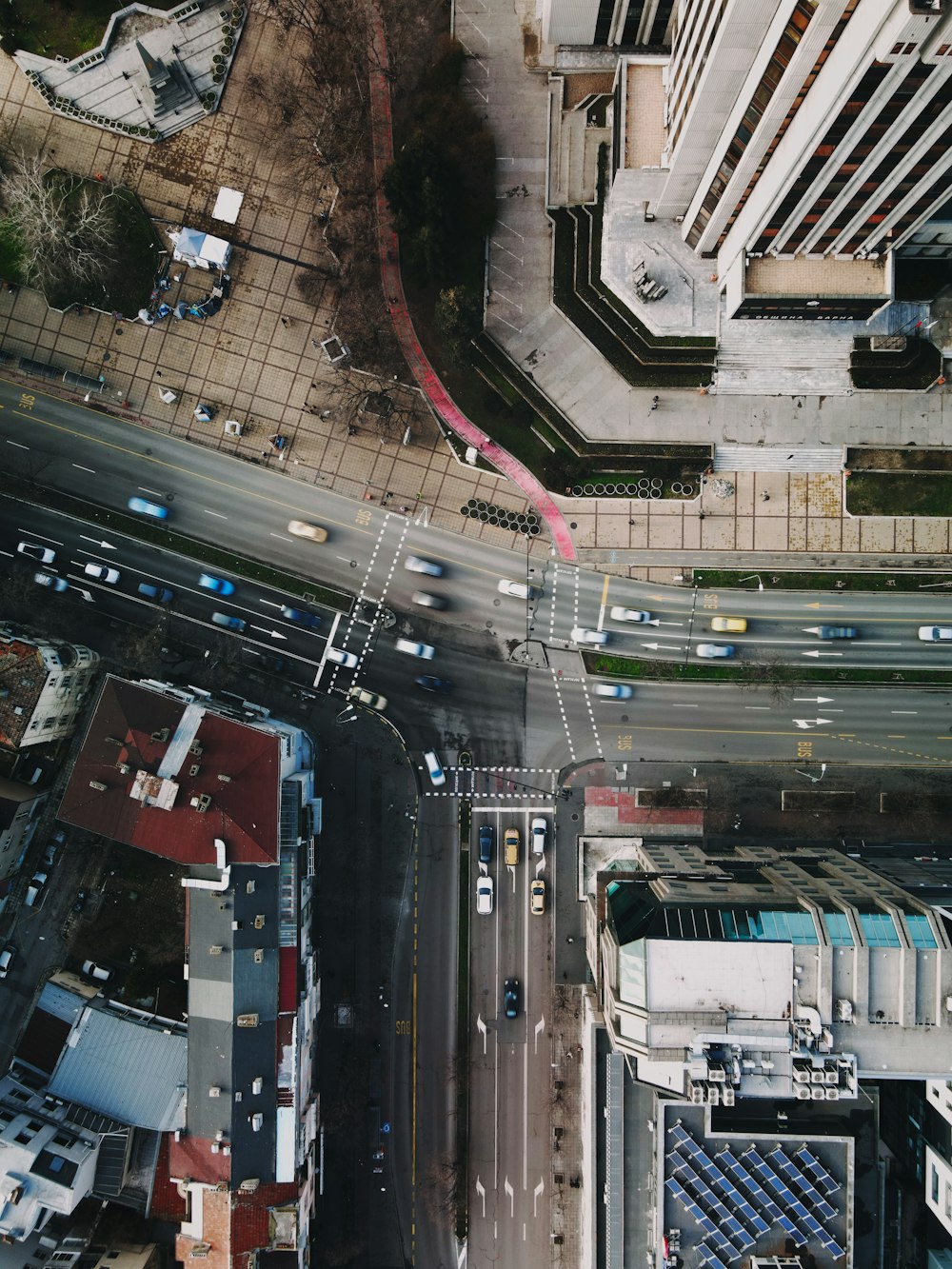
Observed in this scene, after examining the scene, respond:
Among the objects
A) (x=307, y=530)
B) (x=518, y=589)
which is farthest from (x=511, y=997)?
(x=307, y=530)

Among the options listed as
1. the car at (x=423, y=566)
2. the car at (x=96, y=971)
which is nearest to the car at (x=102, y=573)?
the car at (x=423, y=566)

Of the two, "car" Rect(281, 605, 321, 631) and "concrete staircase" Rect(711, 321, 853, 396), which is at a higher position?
"concrete staircase" Rect(711, 321, 853, 396)

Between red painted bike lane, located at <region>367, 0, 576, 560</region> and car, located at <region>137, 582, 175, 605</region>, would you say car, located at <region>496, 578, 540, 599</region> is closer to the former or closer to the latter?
red painted bike lane, located at <region>367, 0, 576, 560</region>

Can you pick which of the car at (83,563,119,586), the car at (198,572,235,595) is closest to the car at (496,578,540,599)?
the car at (198,572,235,595)

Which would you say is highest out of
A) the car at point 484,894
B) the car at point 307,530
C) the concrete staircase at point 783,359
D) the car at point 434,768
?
the concrete staircase at point 783,359

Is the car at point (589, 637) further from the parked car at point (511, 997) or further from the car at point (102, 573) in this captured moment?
the car at point (102, 573)
